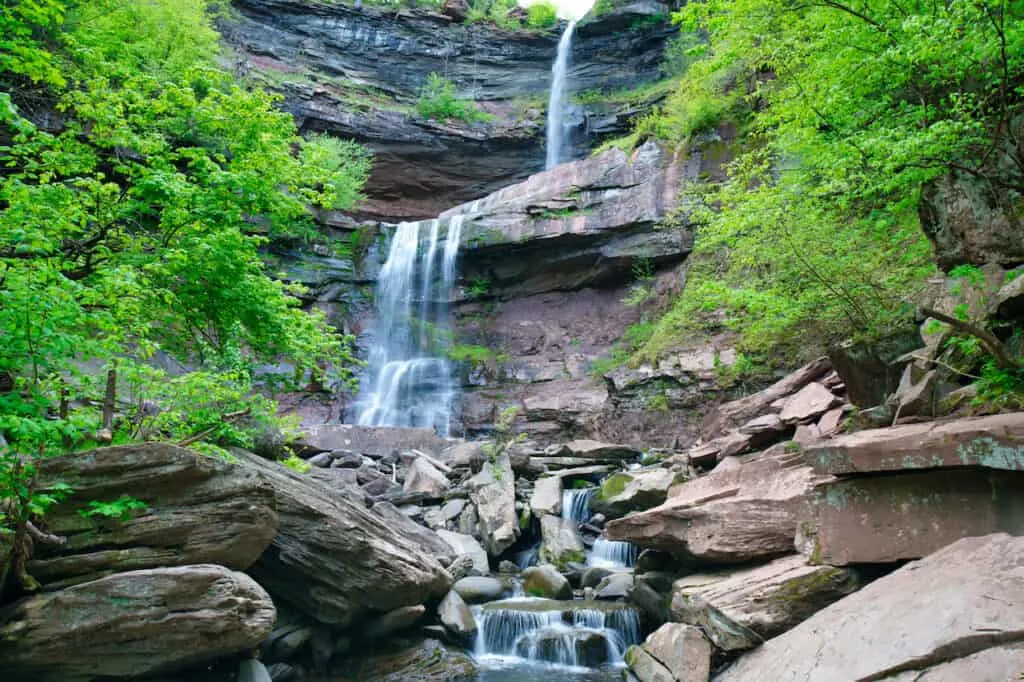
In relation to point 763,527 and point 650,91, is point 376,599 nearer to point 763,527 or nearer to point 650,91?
point 763,527

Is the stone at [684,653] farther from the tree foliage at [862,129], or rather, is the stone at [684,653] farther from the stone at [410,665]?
the tree foliage at [862,129]

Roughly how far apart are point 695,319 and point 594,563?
805 centimetres

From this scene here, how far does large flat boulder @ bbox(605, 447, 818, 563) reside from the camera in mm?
6590

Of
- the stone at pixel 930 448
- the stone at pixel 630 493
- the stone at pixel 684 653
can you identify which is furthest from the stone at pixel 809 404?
the stone at pixel 684 653

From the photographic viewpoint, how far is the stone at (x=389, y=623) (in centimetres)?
771

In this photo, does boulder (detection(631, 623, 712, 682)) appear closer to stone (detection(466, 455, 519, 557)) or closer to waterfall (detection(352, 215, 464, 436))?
stone (detection(466, 455, 519, 557))

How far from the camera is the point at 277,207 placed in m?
7.29

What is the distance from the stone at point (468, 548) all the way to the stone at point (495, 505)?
0.30 m

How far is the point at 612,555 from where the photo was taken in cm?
1057

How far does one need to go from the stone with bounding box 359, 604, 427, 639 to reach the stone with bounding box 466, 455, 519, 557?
10.1 feet

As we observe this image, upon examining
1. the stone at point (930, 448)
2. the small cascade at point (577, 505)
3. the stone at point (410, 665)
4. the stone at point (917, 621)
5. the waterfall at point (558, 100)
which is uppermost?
the waterfall at point (558, 100)

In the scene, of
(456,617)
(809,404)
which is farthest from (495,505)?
(809,404)

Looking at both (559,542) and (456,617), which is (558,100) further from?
(456,617)

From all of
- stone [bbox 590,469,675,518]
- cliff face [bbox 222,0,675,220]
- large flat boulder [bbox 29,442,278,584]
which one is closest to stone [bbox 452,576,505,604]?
stone [bbox 590,469,675,518]
